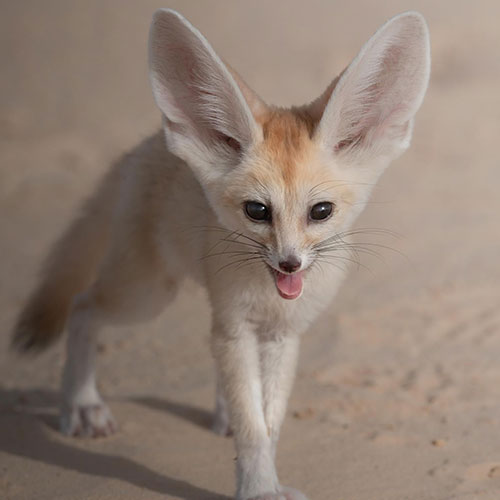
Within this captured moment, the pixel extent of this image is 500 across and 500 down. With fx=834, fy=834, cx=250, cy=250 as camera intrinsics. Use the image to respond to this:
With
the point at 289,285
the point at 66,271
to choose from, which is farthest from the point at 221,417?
the point at 289,285

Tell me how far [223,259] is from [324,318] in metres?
2.04

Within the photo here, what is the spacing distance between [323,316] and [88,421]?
1.69 meters

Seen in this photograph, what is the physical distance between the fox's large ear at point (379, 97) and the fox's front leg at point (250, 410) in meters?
0.74

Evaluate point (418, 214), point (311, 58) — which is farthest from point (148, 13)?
point (418, 214)

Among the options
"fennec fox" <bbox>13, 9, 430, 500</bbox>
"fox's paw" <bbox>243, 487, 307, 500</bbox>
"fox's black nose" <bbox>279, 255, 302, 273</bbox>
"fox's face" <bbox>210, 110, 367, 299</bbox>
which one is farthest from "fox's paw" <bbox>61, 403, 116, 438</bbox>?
"fox's black nose" <bbox>279, 255, 302, 273</bbox>

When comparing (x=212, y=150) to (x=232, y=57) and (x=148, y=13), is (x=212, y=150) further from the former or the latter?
(x=148, y=13)

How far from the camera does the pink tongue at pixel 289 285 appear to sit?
8.49ft

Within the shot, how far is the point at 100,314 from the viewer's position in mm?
3537

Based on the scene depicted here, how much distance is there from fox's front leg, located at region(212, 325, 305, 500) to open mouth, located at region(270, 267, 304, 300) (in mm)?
→ 327

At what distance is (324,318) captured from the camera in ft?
15.8

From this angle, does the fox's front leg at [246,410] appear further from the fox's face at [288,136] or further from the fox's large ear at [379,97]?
the fox's large ear at [379,97]

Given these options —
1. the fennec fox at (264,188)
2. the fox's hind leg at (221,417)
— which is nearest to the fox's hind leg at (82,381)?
the fox's hind leg at (221,417)

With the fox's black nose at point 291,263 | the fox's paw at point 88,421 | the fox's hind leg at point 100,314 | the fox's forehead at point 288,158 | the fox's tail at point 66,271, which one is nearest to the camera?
the fox's black nose at point 291,263

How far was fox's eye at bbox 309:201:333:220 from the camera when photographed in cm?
255
